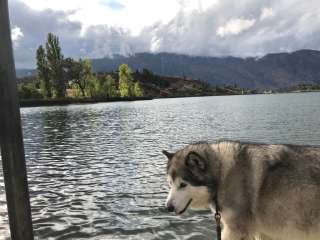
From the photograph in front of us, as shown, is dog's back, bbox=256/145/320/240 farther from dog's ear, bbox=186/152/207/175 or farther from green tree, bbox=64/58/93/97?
green tree, bbox=64/58/93/97

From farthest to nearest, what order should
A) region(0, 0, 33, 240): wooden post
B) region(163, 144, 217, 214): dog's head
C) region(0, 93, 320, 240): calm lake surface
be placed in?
region(0, 93, 320, 240): calm lake surface
region(0, 0, 33, 240): wooden post
region(163, 144, 217, 214): dog's head

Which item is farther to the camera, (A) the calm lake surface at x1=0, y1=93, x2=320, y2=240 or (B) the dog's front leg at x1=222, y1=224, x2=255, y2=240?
(A) the calm lake surface at x1=0, y1=93, x2=320, y2=240

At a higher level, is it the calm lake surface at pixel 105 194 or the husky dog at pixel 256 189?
the husky dog at pixel 256 189

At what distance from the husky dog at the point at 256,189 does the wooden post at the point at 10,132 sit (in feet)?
10.1

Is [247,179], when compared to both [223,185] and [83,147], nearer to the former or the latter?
[223,185]

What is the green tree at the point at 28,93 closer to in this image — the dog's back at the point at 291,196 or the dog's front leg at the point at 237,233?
the dog's front leg at the point at 237,233

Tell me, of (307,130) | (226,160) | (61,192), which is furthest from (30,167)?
(307,130)

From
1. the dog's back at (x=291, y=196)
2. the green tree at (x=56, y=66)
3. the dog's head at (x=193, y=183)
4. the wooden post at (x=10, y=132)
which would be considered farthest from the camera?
the green tree at (x=56, y=66)

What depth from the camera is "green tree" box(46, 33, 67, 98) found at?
177 meters

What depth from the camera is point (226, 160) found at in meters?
7.79

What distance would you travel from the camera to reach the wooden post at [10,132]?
7.80 m

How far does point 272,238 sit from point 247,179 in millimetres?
1209

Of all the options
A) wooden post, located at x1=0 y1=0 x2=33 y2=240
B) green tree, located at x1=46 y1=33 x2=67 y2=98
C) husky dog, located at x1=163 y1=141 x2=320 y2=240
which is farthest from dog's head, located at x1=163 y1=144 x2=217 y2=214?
green tree, located at x1=46 y1=33 x2=67 y2=98

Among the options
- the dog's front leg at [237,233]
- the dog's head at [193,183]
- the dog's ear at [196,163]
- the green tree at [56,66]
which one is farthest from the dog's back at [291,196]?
the green tree at [56,66]
